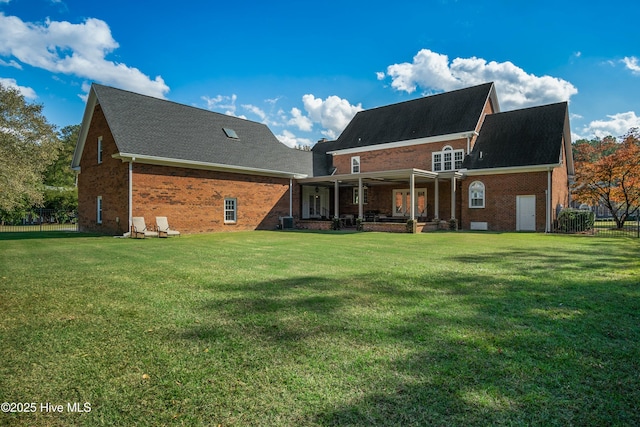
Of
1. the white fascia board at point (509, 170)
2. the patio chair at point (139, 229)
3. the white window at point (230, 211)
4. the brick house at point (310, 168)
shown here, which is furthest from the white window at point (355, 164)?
the patio chair at point (139, 229)

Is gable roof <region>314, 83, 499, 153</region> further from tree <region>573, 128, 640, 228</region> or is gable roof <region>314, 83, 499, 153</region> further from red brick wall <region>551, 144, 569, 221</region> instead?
tree <region>573, 128, 640, 228</region>

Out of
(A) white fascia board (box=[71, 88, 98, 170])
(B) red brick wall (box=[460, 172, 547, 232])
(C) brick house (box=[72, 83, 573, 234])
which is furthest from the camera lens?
(B) red brick wall (box=[460, 172, 547, 232])

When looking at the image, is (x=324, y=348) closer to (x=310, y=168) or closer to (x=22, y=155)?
(x=310, y=168)

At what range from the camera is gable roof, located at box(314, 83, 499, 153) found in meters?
23.9

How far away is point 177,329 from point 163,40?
55.8ft

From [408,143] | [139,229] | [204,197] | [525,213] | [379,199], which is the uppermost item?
[408,143]

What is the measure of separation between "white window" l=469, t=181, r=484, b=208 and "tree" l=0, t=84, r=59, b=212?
3073 cm

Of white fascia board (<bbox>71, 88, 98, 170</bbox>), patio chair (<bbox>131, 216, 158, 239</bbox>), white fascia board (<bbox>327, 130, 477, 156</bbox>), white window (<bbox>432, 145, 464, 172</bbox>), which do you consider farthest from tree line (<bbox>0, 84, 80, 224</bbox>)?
white window (<bbox>432, 145, 464, 172</bbox>)

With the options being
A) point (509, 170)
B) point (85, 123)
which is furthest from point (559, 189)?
point (85, 123)

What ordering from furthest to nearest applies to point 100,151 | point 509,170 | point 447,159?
1. point 447,159
2. point 509,170
3. point 100,151

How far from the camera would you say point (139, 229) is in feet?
53.2

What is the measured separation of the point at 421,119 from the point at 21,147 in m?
31.5

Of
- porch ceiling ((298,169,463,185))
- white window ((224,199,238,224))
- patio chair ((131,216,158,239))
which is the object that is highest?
porch ceiling ((298,169,463,185))

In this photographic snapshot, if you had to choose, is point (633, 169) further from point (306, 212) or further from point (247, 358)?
point (247, 358)
